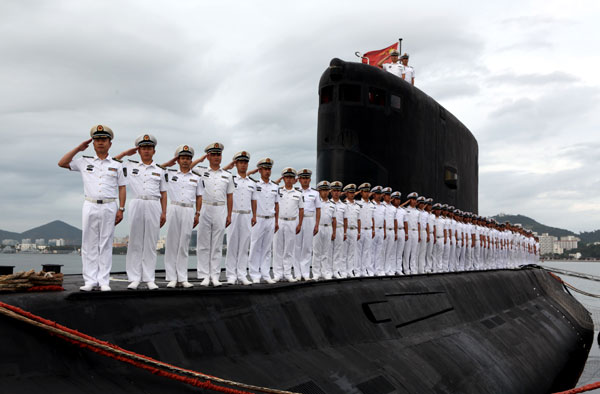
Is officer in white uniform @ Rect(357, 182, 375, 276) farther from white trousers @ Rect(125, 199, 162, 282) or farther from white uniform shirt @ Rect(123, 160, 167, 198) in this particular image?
white trousers @ Rect(125, 199, 162, 282)

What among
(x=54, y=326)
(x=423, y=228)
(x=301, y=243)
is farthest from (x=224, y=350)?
(x=423, y=228)

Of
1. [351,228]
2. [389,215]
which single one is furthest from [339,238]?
[389,215]

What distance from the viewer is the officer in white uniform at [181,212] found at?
656cm

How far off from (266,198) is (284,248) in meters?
1.03

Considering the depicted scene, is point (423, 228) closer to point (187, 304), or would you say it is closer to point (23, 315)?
point (187, 304)

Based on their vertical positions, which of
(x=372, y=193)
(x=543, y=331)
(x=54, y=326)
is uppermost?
(x=372, y=193)

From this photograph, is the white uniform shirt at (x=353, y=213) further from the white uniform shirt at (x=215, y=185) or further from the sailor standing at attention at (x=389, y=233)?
the white uniform shirt at (x=215, y=185)

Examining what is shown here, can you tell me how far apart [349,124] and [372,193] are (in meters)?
1.45

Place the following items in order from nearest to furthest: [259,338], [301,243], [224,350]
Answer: [224,350]
[259,338]
[301,243]

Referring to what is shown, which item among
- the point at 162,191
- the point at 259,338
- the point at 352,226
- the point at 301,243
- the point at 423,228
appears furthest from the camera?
the point at 423,228

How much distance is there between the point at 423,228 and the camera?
12961 millimetres

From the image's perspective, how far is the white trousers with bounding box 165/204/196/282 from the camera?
6582 millimetres

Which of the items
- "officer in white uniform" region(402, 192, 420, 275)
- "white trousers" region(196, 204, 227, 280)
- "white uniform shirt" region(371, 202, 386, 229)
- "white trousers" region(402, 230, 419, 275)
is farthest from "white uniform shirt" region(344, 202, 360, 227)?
"white trousers" region(196, 204, 227, 280)

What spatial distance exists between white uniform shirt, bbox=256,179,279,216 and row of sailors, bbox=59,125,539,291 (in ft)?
0.05
